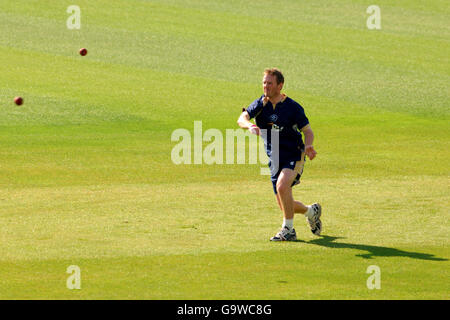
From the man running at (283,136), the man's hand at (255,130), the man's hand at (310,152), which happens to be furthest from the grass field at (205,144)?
the man's hand at (255,130)

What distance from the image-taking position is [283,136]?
39.4 ft

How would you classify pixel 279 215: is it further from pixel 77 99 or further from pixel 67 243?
pixel 77 99

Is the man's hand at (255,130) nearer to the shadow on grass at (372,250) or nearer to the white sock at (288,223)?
the white sock at (288,223)

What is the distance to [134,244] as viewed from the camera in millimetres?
11516

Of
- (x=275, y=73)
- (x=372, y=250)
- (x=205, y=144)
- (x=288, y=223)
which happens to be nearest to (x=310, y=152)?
(x=288, y=223)

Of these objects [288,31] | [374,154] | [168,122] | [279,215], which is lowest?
[279,215]

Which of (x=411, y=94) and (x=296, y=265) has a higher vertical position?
(x=411, y=94)

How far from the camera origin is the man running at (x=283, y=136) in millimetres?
11812

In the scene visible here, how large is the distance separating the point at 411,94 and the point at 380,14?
32.5ft

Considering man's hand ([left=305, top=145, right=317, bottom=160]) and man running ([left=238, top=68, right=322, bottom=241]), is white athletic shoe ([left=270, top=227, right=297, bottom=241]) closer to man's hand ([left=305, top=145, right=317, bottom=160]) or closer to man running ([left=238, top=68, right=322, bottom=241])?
man running ([left=238, top=68, right=322, bottom=241])

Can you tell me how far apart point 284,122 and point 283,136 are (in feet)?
0.73

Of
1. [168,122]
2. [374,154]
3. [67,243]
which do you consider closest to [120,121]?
[168,122]

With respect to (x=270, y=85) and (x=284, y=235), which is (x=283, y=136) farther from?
(x=284, y=235)

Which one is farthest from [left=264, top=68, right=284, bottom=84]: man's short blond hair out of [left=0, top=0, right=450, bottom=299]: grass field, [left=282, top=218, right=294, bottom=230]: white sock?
[left=0, top=0, right=450, bottom=299]: grass field
